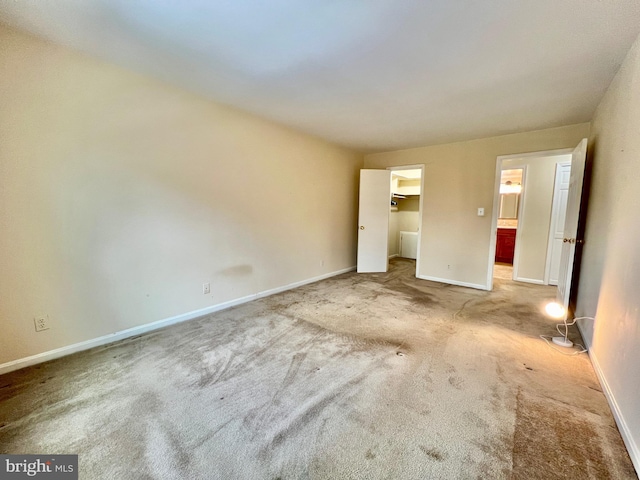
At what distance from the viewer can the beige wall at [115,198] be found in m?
1.82

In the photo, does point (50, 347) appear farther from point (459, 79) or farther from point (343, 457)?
point (459, 79)

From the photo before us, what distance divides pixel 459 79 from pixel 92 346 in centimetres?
384

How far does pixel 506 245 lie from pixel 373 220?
3317 millimetres

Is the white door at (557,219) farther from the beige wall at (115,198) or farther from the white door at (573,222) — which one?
the beige wall at (115,198)

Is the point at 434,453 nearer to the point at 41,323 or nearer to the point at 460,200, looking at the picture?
the point at 41,323

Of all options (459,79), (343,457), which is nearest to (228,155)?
(459,79)

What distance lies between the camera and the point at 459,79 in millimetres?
2232

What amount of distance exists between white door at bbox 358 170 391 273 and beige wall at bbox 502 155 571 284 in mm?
2013

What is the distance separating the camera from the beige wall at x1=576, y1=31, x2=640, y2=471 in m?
1.40

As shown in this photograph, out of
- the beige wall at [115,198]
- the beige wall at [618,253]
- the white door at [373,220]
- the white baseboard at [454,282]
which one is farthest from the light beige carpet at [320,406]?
the white door at [373,220]

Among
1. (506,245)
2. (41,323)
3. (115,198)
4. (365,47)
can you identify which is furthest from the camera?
(506,245)

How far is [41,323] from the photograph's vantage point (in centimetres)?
195

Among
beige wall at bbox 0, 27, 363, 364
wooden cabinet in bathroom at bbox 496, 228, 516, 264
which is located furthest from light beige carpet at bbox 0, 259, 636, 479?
wooden cabinet in bathroom at bbox 496, 228, 516, 264

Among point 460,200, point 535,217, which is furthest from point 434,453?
point 535,217
